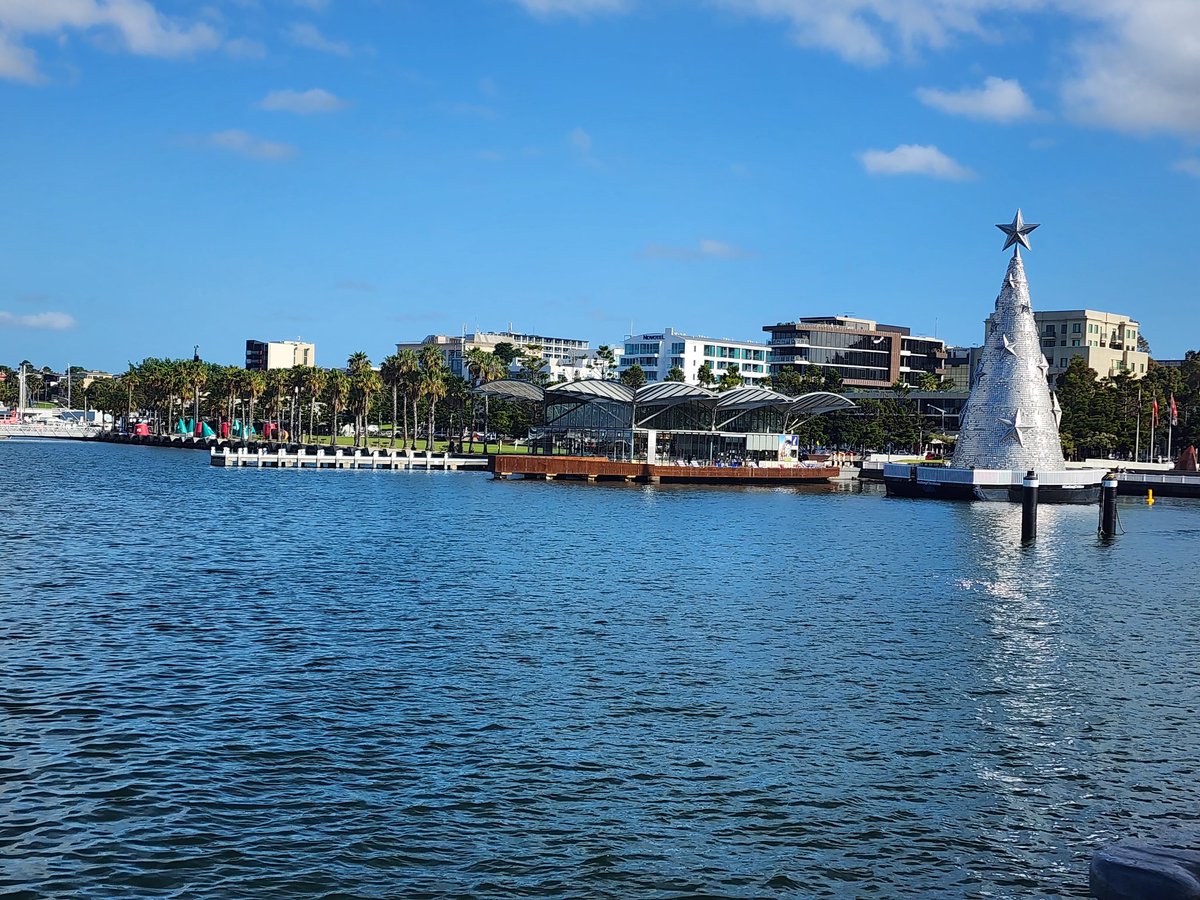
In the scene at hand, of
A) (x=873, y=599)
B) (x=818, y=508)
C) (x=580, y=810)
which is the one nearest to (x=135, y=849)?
(x=580, y=810)

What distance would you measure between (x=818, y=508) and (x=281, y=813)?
266 feet

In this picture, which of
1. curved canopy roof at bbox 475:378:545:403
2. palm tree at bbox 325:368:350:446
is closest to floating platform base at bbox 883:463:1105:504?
curved canopy roof at bbox 475:378:545:403

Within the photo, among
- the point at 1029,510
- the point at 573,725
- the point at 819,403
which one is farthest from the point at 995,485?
the point at 573,725

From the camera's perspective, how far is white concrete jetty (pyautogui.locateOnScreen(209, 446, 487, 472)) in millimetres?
135000

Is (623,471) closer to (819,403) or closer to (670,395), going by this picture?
(670,395)

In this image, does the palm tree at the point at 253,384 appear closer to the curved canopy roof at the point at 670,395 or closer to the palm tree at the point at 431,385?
the palm tree at the point at 431,385

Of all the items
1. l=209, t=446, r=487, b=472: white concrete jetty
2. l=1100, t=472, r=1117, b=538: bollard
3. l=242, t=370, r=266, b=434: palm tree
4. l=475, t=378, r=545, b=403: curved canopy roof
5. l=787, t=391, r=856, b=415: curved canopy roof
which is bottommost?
l=1100, t=472, r=1117, b=538: bollard

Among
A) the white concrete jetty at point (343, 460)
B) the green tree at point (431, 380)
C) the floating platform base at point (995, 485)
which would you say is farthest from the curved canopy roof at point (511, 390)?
the floating platform base at point (995, 485)

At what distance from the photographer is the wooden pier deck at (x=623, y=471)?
415 ft

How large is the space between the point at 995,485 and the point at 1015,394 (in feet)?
28.1

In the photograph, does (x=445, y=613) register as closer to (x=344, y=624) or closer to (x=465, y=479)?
(x=344, y=624)

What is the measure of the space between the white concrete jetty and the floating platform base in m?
53.5

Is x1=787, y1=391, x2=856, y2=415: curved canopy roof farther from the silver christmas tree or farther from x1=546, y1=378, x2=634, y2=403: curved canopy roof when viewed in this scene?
the silver christmas tree

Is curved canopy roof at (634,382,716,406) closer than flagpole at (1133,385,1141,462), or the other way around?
curved canopy roof at (634,382,716,406)
